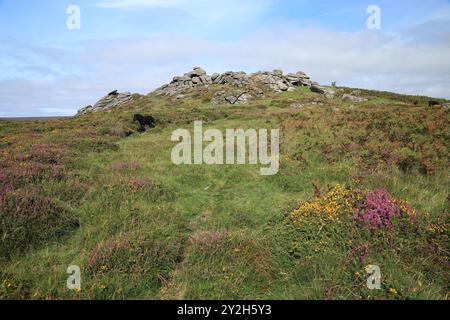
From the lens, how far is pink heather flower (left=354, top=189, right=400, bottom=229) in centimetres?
705

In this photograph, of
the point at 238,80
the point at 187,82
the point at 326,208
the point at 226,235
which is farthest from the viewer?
the point at 187,82

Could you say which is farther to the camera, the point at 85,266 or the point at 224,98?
the point at 224,98

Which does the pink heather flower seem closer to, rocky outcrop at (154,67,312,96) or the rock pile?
the rock pile

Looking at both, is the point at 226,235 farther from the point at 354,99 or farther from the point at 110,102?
the point at 110,102

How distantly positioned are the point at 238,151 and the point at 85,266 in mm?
10546

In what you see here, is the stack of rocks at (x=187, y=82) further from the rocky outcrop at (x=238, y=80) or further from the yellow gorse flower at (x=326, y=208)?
the yellow gorse flower at (x=326, y=208)

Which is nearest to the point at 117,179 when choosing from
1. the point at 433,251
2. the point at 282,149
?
the point at 282,149

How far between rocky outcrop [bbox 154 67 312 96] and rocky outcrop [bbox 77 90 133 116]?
8.88 meters

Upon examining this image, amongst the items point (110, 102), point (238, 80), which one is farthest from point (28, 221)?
point (110, 102)

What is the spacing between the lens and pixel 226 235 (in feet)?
23.9

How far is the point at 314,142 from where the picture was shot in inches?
626

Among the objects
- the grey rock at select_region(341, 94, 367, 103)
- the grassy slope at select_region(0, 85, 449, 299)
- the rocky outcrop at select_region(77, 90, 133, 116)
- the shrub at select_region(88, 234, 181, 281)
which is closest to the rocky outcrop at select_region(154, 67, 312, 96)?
the rocky outcrop at select_region(77, 90, 133, 116)

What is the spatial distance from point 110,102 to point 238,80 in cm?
3282
